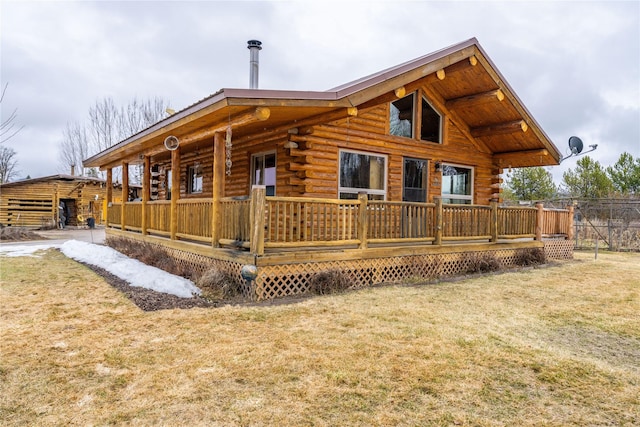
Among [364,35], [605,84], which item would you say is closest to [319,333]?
[364,35]

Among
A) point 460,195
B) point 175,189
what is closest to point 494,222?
point 460,195

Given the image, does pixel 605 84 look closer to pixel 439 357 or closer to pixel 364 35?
pixel 364 35

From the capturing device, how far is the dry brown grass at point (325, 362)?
2906 millimetres

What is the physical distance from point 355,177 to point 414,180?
197 cm

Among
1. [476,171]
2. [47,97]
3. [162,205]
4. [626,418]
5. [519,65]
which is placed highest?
[519,65]

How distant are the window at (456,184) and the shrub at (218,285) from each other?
693cm

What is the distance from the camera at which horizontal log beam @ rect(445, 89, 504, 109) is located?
10.0 meters

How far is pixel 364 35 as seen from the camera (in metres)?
28.0

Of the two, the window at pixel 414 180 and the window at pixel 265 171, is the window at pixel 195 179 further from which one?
the window at pixel 414 180

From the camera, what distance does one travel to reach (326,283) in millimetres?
6844

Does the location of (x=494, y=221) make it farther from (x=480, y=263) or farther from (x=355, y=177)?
(x=355, y=177)

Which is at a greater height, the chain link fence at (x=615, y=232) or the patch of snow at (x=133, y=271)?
the chain link fence at (x=615, y=232)

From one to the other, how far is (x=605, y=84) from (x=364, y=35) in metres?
41.3

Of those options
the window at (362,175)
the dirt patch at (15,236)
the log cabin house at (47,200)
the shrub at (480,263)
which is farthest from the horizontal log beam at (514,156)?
the log cabin house at (47,200)
